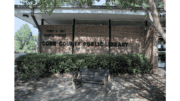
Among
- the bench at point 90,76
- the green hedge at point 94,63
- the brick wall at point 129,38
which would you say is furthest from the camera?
the brick wall at point 129,38

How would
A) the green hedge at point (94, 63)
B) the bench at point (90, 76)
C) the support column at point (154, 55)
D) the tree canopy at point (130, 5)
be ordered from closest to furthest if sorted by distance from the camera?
the tree canopy at point (130, 5), the bench at point (90, 76), the green hedge at point (94, 63), the support column at point (154, 55)

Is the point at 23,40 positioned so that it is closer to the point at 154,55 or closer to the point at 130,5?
the point at 130,5

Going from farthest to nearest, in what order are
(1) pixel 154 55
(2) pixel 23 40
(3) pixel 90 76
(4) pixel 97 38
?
(2) pixel 23 40 → (4) pixel 97 38 → (1) pixel 154 55 → (3) pixel 90 76

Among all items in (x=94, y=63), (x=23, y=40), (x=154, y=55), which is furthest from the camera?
(x=23, y=40)

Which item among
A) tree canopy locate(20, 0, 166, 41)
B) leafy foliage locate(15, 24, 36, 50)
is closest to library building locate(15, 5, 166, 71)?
tree canopy locate(20, 0, 166, 41)

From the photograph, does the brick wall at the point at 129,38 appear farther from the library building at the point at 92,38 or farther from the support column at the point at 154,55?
the support column at the point at 154,55

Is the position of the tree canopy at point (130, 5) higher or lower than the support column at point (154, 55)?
higher

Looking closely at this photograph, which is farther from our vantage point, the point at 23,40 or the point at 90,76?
the point at 23,40

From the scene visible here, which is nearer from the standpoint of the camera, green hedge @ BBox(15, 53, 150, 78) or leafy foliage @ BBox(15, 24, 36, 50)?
green hedge @ BBox(15, 53, 150, 78)

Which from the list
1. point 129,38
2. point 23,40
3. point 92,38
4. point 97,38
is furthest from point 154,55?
point 23,40

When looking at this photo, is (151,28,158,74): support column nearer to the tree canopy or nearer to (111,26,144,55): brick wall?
(111,26,144,55): brick wall

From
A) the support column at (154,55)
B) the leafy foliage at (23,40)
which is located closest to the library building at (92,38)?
the support column at (154,55)

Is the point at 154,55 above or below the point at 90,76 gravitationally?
above

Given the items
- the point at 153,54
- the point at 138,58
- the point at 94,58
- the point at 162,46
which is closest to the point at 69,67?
the point at 94,58
